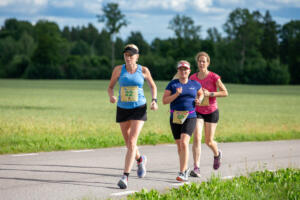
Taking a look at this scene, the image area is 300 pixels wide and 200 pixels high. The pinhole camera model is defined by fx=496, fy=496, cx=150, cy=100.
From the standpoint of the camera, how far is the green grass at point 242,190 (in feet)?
19.2

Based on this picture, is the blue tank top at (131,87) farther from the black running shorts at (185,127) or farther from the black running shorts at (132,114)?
the black running shorts at (185,127)

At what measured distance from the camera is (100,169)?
851 centimetres

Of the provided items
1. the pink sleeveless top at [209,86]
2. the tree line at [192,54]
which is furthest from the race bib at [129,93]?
the tree line at [192,54]

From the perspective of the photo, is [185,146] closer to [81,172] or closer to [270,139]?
[81,172]

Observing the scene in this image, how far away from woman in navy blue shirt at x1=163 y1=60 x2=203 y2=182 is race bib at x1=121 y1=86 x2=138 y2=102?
1.51 feet

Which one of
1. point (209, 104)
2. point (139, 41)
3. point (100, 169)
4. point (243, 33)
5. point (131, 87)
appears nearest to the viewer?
point (131, 87)

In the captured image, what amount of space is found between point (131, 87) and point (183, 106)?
0.84 metres

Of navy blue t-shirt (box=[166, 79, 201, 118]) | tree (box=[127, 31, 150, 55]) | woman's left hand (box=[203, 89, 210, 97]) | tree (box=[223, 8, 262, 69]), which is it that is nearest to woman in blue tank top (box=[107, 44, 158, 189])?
navy blue t-shirt (box=[166, 79, 201, 118])

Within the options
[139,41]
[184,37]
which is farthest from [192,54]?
[139,41]

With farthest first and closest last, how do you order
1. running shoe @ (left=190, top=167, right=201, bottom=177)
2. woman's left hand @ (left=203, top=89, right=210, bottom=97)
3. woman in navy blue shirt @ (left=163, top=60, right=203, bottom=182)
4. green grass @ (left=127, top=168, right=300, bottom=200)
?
running shoe @ (left=190, top=167, right=201, bottom=177), woman's left hand @ (left=203, top=89, right=210, bottom=97), woman in navy blue shirt @ (left=163, top=60, right=203, bottom=182), green grass @ (left=127, top=168, right=300, bottom=200)

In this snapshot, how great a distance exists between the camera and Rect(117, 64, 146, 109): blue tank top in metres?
7.13

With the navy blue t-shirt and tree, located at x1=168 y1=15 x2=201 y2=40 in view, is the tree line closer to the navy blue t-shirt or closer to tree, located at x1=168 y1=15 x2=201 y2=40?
tree, located at x1=168 y1=15 x2=201 y2=40

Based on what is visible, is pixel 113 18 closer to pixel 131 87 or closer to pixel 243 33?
pixel 243 33

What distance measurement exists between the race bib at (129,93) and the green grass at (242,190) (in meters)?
1.48
